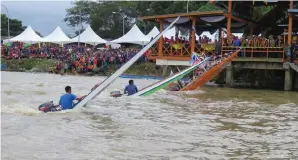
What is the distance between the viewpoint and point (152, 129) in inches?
412

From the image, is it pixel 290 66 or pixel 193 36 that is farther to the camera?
pixel 193 36

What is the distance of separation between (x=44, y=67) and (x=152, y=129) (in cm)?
2505

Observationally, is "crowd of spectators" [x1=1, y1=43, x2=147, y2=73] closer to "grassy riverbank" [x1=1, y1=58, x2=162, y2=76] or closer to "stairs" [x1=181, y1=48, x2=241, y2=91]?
"grassy riverbank" [x1=1, y1=58, x2=162, y2=76]

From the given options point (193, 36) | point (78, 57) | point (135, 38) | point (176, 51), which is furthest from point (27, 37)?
point (193, 36)

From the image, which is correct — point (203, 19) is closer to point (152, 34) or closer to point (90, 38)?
point (152, 34)

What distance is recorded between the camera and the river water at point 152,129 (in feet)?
26.8

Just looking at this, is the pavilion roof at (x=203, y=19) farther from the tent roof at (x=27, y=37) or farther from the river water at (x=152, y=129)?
the tent roof at (x=27, y=37)

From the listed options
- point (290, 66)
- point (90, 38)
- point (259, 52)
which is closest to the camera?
point (290, 66)

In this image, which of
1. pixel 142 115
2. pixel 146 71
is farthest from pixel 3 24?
pixel 142 115

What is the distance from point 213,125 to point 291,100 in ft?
23.7

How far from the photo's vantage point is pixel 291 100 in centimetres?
1722

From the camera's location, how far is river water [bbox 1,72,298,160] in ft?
26.8

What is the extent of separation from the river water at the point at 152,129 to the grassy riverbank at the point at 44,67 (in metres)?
13.6

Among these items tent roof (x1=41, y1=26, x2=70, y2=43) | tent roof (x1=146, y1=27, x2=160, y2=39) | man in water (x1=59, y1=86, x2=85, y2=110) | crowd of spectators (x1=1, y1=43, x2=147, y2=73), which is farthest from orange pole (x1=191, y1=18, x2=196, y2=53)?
tent roof (x1=41, y1=26, x2=70, y2=43)
